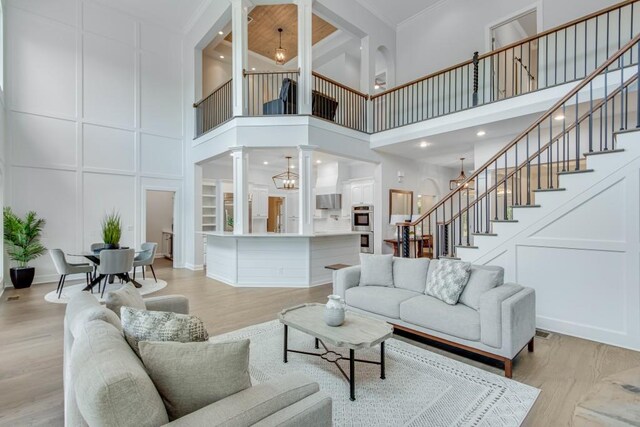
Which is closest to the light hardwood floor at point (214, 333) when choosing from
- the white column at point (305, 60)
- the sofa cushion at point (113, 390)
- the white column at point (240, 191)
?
the white column at point (240, 191)

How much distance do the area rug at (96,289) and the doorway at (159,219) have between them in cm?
378

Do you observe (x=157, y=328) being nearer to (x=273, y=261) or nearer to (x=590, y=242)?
(x=590, y=242)

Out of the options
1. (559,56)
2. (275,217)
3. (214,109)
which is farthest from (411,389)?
(275,217)

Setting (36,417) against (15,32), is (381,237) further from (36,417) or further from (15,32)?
(15,32)

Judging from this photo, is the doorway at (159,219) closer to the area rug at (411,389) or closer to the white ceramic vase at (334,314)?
the area rug at (411,389)

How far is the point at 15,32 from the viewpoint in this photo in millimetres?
5711

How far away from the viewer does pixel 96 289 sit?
5.48 m

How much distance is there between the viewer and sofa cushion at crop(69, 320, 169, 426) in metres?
0.93

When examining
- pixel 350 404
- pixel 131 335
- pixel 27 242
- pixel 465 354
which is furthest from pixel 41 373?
pixel 27 242

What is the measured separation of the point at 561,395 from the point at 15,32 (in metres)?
9.52

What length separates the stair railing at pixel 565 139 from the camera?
3.43m

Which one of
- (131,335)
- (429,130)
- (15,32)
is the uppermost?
(15,32)

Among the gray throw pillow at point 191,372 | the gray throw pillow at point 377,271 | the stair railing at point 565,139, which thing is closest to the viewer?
the gray throw pillow at point 191,372

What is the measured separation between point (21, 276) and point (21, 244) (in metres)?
0.58
